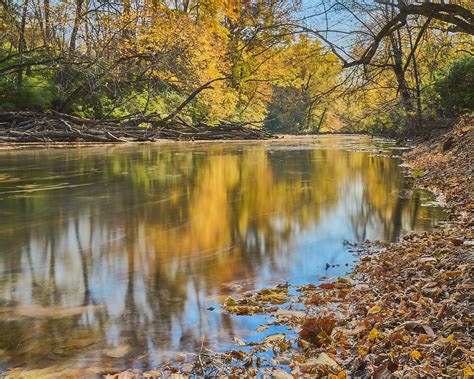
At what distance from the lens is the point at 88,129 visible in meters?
22.2

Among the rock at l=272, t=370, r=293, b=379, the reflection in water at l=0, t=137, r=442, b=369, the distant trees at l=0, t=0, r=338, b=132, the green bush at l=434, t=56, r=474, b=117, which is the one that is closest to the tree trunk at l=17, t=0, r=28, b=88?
the distant trees at l=0, t=0, r=338, b=132

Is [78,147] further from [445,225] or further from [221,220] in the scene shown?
[445,225]

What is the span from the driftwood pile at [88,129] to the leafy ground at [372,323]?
17.9 metres

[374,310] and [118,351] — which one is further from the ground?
[374,310]

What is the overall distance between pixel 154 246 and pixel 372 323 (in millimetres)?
2973

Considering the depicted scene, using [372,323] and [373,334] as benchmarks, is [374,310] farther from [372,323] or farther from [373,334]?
[373,334]

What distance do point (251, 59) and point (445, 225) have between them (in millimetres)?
3637

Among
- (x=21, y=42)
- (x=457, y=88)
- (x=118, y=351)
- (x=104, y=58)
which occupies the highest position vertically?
(x=21, y=42)

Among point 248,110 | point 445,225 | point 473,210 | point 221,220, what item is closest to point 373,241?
point 445,225

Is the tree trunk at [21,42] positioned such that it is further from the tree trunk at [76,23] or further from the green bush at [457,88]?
the green bush at [457,88]

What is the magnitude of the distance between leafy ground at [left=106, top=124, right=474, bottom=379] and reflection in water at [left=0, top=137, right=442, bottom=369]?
10.3 inches

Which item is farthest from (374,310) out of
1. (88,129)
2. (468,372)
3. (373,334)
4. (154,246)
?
(88,129)

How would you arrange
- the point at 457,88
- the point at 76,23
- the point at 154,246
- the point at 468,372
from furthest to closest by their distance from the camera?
the point at 76,23
the point at 457,88
the point at 154,246
the point at 468,372

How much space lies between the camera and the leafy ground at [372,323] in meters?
2.53
